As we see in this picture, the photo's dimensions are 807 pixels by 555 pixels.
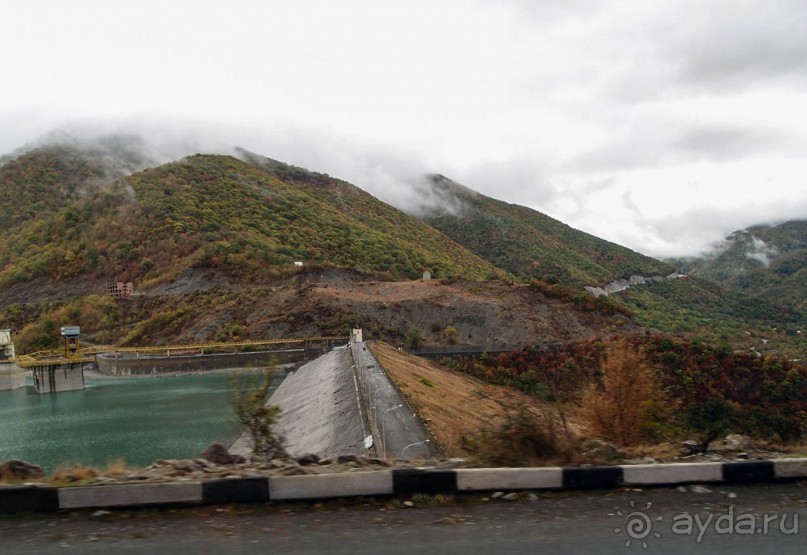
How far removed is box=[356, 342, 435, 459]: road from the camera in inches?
651

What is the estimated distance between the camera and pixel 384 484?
543 cm

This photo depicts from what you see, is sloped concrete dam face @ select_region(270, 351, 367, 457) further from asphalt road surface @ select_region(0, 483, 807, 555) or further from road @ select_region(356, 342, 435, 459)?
asphalt road surface @ select_region(0, 483, 807, 555)

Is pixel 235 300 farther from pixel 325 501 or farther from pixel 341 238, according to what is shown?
pixel 325 501

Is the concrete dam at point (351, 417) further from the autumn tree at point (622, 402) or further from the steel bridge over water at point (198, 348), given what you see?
the steel bridge over water at point (198, 348)

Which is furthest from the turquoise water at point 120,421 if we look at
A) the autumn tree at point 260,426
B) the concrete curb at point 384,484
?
the concrete curb at point 384,484

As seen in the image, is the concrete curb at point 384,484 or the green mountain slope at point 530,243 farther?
the green mountain slope at point 530,243

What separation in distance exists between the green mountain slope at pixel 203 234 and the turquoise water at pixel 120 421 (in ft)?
90.2

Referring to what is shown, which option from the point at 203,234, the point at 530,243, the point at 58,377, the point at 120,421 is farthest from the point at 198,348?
the point at 530,243

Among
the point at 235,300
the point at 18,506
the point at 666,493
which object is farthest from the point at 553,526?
the point at 235,300

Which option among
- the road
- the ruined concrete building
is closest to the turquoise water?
the road

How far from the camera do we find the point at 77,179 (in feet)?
413

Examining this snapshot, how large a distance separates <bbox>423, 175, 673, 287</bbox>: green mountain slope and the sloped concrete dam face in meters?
63.2

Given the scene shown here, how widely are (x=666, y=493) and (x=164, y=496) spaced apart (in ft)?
13.7

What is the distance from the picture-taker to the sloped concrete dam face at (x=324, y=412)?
20795 mm
